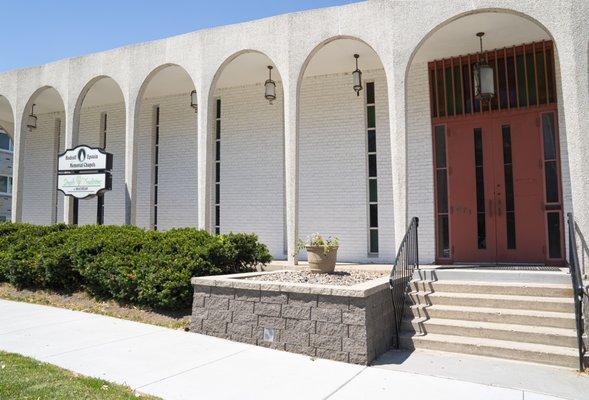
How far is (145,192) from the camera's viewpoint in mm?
13391

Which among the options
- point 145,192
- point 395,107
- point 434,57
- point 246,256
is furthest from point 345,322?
point 145,192

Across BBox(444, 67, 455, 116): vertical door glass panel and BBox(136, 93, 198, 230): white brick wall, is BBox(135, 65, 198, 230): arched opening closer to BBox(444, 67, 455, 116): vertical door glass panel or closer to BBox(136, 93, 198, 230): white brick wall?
BBox(136, 93, 198, 230): white brick wall

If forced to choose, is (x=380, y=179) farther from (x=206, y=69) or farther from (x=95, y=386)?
(x=95, y=386)

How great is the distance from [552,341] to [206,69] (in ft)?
27.6

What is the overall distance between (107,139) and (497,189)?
11255mm

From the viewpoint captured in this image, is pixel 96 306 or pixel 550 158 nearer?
pixel 96 306

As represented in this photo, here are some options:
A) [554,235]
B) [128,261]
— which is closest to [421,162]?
[554,235]

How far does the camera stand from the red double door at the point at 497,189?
9008 mm

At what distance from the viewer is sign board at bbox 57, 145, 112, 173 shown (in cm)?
1115

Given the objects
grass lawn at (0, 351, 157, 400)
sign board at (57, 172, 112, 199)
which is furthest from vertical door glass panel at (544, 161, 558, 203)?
sign board at (57, 172, 112, 199)

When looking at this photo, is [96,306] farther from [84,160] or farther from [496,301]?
[496,301]

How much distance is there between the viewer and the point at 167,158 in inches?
521

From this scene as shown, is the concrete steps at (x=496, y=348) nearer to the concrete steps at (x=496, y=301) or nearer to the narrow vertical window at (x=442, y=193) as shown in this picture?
the concrete steps at (x=496, y=301)

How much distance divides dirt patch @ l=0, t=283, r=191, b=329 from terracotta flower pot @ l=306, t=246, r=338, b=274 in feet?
6.68
